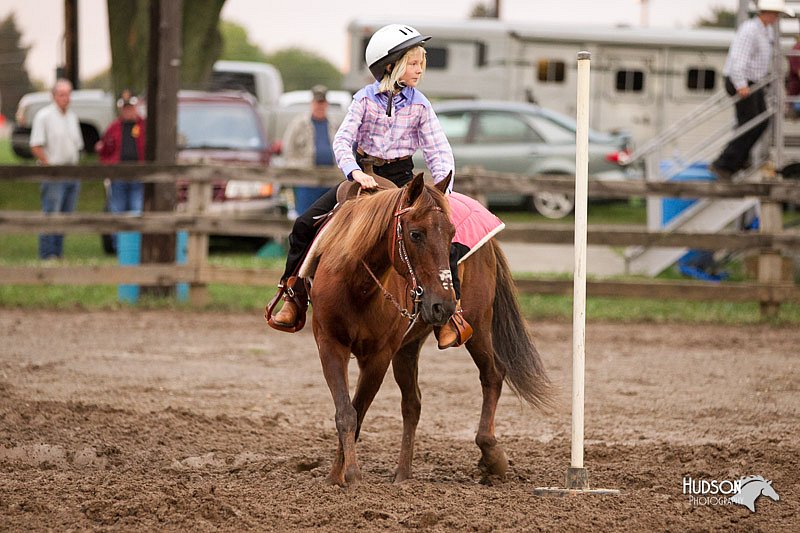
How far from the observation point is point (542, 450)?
647 cm

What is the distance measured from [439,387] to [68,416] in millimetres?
3055

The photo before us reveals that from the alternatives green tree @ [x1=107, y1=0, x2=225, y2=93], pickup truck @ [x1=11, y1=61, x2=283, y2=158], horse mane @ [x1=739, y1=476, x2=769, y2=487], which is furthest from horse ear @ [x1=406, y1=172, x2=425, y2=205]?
pickup truck @ [x1=11, y1=61, x2=283, y2=158]

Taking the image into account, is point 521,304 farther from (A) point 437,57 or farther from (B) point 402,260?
(A) point 437,57

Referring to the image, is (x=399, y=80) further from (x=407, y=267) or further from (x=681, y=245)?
(x=681, y=245)

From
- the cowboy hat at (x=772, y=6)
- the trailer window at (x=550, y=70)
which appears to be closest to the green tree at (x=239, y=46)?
the trailer window at (x=550, y=70)

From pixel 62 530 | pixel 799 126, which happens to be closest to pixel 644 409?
pixel 62 530

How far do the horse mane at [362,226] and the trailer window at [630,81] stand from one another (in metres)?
19.0

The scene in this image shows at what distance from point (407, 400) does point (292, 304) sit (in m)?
0.83

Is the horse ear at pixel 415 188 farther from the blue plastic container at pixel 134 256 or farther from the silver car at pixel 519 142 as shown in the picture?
the silver car at pixel 519 142

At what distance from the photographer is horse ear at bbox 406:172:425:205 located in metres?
4.91

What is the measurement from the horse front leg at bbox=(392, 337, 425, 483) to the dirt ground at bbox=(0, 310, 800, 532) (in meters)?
0.19

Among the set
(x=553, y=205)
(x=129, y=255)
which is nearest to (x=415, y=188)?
(x=129, y=255)

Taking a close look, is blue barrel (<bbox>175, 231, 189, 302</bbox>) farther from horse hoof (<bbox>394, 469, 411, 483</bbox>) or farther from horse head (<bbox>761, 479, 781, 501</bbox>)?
horse head (<bbox>761, 479, 781, 501</bbox>)

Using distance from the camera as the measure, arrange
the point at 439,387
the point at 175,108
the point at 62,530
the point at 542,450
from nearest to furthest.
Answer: the point at 62,530 → the point at 542,450 → the point at 439,387 → the point at 175,108
